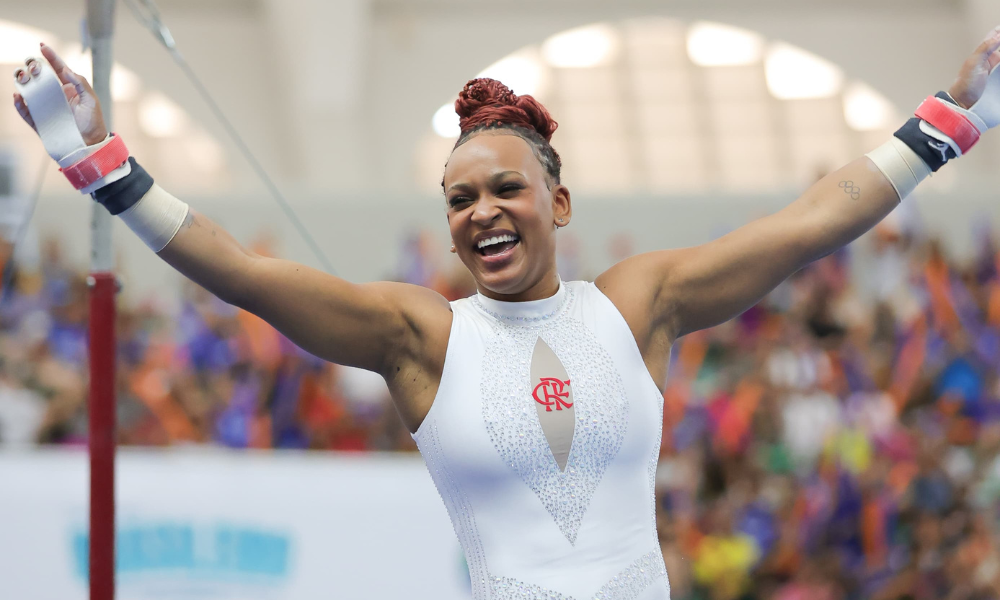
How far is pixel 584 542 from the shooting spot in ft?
7.34

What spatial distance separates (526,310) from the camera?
8.04ft

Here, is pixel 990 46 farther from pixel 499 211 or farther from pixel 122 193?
pixel 122 193

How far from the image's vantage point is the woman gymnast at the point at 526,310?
2166mm

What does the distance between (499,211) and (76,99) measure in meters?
0.90

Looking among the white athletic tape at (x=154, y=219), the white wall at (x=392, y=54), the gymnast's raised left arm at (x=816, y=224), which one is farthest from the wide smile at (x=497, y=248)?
the white wall at (x=392, y=54)

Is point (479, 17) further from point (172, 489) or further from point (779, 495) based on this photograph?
point (172, 489)

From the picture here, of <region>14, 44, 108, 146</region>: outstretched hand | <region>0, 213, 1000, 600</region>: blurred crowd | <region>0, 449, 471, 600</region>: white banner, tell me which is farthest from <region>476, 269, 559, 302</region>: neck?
<region>0, 213, 1000, 600</region>: blurred crowd

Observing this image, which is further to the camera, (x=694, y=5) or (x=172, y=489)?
(x=694, y=5)

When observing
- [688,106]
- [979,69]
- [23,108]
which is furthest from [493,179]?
[688,106]

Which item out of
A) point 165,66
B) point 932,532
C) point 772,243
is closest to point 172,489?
point 772,243

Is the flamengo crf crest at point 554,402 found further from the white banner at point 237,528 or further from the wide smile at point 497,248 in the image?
the white banner at point 237,528

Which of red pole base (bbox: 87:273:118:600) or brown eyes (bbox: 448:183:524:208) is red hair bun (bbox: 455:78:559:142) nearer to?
brown eyes (bbox: 448:183:524:208)

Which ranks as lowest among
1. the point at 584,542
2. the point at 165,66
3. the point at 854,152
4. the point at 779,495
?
the point at 584,542

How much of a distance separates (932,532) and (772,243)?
15.4ft
